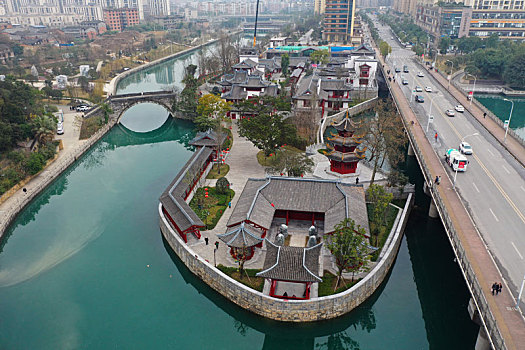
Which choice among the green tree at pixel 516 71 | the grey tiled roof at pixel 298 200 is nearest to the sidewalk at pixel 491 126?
the grey tiled roof at pixel 298 200

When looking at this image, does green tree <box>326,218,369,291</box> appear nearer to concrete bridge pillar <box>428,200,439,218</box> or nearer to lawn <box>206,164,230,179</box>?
concrete bridge pillar <box>428,200,439,218</box>

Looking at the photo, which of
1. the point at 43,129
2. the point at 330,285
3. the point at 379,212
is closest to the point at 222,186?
the point at 379,212

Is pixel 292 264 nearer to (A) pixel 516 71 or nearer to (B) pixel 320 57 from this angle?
(B) pixel 320 57

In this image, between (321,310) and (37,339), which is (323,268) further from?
(37,339)

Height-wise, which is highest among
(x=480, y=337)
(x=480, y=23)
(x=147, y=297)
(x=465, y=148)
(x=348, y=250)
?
(x=480, y=23)

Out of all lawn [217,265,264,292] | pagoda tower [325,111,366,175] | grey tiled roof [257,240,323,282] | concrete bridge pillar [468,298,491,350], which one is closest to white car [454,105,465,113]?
pagoda tower [325,111,366,175]
